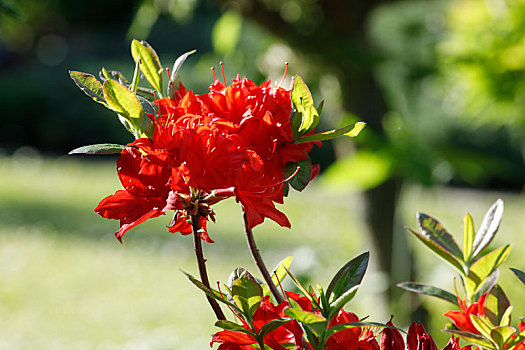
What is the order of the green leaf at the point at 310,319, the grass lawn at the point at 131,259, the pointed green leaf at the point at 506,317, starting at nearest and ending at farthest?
1. the green leaf at the point at 310,319
2. the pointed green leaf at the point at 506,317
3. the grass lawn at the point at 131,259

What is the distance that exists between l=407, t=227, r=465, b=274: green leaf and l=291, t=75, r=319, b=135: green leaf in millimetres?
146

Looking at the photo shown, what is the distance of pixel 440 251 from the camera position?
23.7 inches

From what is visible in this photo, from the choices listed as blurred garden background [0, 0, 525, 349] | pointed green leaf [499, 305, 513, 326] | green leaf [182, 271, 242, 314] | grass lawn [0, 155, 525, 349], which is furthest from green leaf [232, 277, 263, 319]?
grass lawn [0, 155, 525, 349]

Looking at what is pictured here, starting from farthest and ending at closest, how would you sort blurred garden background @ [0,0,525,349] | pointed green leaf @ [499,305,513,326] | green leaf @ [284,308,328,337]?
blurred garden background @ [0,0,525,349] → pointed green leaf @ [499,305,513,326] → green leaf @ [284,308,328,337]

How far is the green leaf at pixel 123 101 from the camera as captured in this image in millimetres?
483

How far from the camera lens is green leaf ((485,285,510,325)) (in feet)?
1.95

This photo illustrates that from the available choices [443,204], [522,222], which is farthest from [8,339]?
[443,204]

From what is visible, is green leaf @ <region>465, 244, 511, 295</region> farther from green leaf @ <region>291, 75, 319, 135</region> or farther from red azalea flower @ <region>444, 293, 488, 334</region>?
green leaf @ <region>291, 75, 319, 135</region>

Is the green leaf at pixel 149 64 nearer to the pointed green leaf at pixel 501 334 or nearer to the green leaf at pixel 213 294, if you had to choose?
the green leaf at pixel 213 294

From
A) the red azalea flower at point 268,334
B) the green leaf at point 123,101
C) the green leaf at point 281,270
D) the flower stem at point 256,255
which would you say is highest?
the green leaf at point 123,101

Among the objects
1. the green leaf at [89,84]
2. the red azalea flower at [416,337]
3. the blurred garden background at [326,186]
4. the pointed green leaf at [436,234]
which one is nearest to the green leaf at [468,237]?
the pointed green leaf at [436,234]

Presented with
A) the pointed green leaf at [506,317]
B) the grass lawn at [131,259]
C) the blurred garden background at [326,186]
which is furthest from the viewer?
the grass lawn at [131,259]

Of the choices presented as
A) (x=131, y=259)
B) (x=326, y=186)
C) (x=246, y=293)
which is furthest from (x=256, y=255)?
(x=131, y=259)

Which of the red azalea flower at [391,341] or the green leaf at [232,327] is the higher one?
the green leaf at [232,327]
